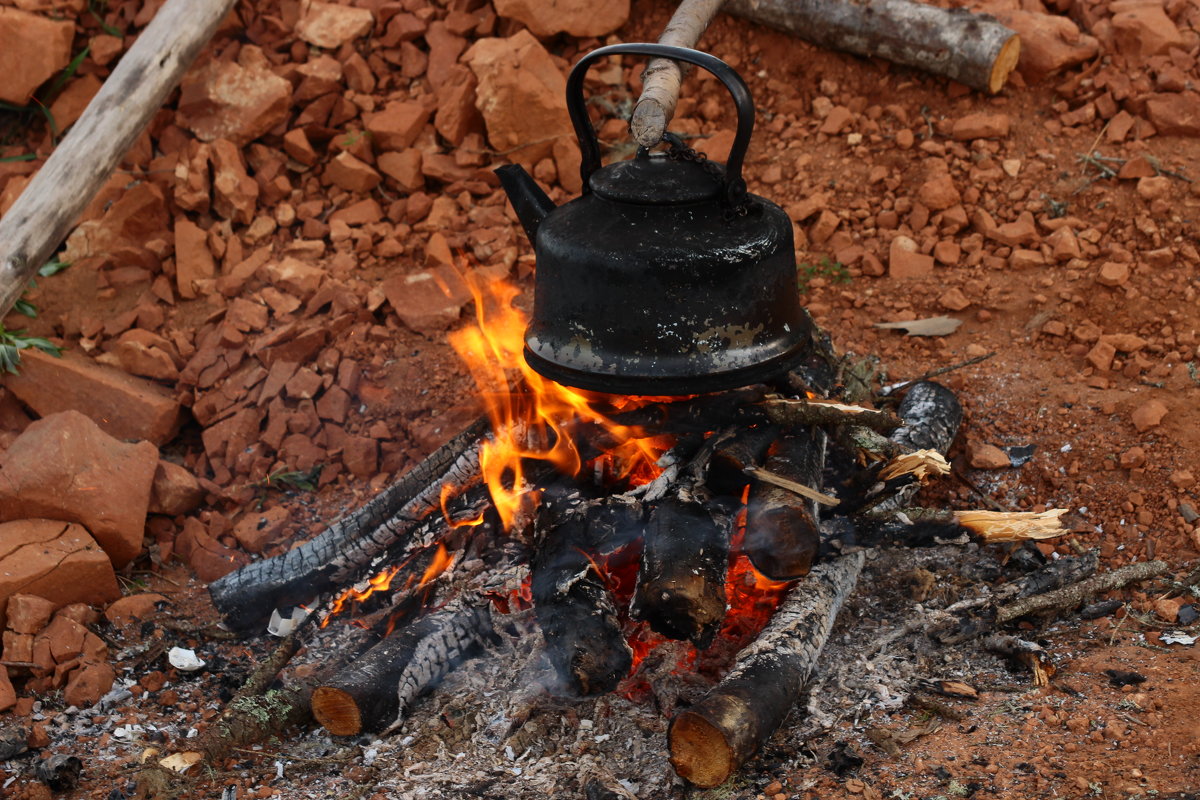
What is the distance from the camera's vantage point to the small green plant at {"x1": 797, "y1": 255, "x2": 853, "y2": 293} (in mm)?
5094

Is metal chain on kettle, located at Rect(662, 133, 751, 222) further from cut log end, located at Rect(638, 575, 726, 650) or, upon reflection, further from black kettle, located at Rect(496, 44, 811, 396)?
cut log end, located at Rect(638, 575, 726, 650)

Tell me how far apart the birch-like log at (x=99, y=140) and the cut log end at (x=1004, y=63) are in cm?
377

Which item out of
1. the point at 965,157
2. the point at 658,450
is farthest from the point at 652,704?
the point at 965,157

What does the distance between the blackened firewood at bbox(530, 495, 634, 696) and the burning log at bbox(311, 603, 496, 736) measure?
0.96ft

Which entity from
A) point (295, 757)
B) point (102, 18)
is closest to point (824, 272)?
point (295, 757)

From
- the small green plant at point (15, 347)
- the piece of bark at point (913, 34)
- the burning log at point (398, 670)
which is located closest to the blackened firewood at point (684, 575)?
the burning log at point (398, 670)

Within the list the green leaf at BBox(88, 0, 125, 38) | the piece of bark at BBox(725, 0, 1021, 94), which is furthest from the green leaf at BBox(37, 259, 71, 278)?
the piece of bark at BBox(725, 0, 1021, 94)

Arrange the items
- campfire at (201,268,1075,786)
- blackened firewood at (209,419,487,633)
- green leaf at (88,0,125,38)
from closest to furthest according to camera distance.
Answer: campfire at (201,268,1075,786)
blackened firewood at (209,419,487,633)
green leaf at (88,0,125,38)

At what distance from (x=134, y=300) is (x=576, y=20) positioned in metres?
2.82

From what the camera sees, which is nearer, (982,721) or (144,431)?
(982,721)

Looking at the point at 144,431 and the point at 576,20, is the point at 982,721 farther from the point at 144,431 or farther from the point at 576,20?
the point at 576,20

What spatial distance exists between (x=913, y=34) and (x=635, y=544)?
3343mm

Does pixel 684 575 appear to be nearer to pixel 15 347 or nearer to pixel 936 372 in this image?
pixel 936 372

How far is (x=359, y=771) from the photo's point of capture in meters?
2.98
